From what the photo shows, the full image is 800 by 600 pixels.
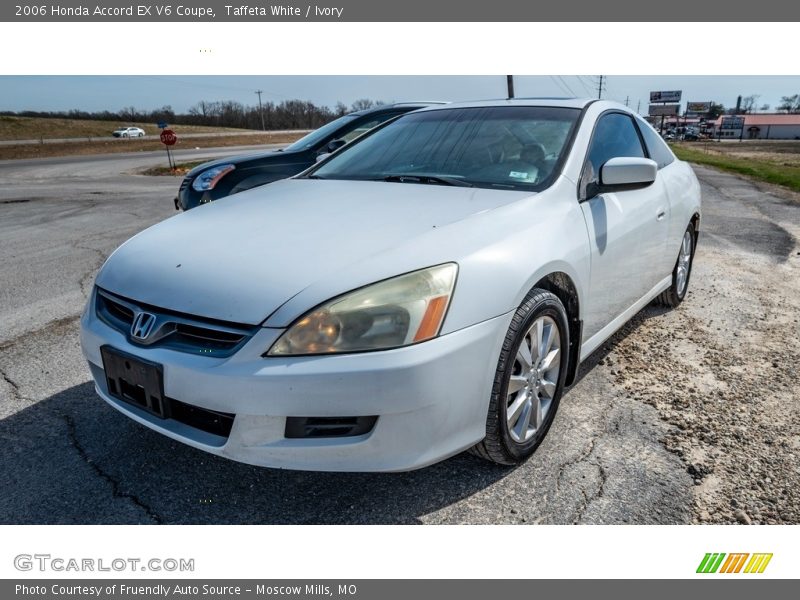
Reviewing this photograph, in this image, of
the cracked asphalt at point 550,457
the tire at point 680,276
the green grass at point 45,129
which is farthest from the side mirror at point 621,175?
the green grass at point 45,129

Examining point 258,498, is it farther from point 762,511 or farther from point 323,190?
point 762,511

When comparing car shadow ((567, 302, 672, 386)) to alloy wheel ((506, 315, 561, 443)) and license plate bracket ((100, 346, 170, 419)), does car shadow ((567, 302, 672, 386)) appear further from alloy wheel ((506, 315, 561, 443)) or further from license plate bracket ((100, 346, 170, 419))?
license plate bracket ((100, 346, 170, 419))

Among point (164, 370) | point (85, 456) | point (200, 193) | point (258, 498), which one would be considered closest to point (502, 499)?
point (258, 498)

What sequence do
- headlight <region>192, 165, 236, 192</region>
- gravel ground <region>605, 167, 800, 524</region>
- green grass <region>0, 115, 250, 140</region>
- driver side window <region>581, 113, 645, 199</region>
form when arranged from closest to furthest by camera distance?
gravel ground <region>605, 167, 800, 524</region> → driver side window <region>581, 113, 645, 199</region> → headlight <region>192, 165, 236, 192</region> → green grass <region>0, 115, 250, 140</region>

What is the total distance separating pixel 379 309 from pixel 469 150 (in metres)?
1.50

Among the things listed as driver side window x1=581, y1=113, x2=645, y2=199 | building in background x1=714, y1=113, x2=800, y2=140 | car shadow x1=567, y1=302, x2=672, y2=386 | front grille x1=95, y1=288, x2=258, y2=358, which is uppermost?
driver side window x1=581, y1=113, x2=645, y2=199

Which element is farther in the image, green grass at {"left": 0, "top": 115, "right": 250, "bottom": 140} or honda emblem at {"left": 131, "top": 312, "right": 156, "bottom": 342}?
green grass at {"left": 0, "top": 115, "right": 250, "bottom": 140}

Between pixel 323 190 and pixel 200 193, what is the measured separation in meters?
3.34

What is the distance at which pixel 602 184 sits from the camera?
2818mm

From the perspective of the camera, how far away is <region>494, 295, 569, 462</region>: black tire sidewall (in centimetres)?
210

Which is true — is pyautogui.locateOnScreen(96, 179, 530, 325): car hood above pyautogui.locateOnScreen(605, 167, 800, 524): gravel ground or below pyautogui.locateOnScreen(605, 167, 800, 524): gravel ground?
above

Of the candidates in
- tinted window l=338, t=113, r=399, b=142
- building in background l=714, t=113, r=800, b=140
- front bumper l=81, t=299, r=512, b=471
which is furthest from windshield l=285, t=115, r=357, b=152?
building in background l=714, t=113, r=800, b=140

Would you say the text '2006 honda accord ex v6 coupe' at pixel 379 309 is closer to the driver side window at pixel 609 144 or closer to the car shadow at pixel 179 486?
the driver side window at pixel 609 144

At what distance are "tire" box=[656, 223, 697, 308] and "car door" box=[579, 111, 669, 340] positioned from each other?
0.59m
